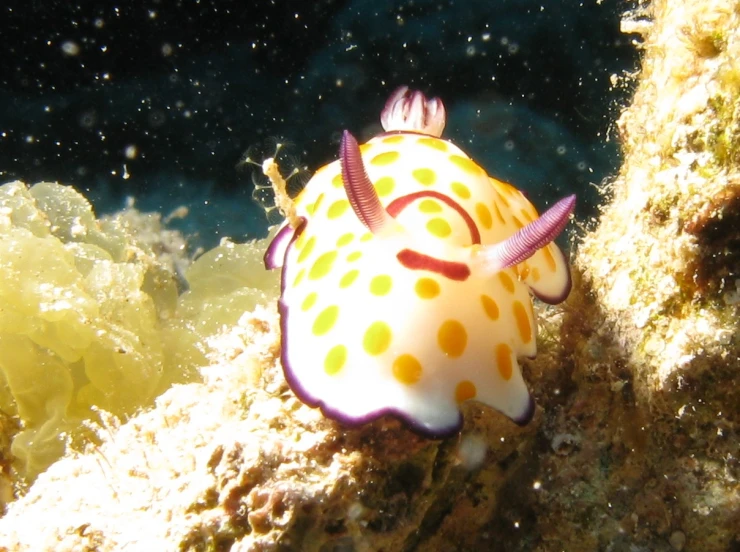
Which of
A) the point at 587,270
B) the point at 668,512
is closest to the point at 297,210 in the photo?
the point at 587,270

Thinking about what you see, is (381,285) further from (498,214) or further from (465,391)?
(498,214)

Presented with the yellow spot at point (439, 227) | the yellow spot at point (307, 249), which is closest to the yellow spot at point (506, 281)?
the yellow spot at point (439, 227)

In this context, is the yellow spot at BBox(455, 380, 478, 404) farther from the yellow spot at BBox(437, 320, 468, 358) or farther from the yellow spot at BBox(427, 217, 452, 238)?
the yellow spot at BBox(427, 217, 452, 238)

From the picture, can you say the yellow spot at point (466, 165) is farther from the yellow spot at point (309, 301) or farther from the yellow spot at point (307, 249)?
the yellow spot at point (309, 301)

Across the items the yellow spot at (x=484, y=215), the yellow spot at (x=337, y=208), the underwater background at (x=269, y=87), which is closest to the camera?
the yellow spot at (x=484, y=215)

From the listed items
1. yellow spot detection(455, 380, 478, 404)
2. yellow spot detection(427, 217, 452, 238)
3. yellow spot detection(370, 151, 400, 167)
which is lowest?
yellow spot detection(455, 380, 478, 404)

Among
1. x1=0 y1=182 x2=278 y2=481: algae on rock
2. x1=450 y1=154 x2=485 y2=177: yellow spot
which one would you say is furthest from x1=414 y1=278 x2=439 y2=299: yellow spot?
x1=0 y1=182 x2=278 y2=481: algae on rock

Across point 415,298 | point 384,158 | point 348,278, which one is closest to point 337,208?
point 384,158
